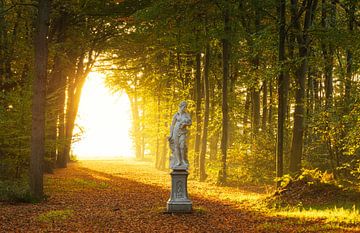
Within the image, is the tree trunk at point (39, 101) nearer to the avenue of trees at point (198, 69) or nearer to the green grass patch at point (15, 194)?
the avenue of trees at point (198, 69)

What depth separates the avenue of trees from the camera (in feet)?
50.9

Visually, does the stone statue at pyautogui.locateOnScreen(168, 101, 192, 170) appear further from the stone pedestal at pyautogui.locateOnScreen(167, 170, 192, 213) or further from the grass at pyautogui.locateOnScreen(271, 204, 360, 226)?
the grass at pyautogui.locateOnScreen(271, 204, 360, 226)

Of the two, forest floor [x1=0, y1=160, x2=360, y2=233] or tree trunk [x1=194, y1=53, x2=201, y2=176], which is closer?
forest floor [x1=0, y1=160, x2=360, y2=233]

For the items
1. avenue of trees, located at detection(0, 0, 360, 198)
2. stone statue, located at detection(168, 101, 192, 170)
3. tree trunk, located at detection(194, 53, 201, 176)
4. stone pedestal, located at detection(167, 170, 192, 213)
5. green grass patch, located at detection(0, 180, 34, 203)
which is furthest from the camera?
tree trunk, located at detection(194, 53, 201, 176)

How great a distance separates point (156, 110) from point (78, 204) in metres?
21.1

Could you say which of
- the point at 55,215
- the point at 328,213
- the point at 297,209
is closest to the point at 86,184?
the point at 55,215

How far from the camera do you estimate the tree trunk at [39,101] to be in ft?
49.3

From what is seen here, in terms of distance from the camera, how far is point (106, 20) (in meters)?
23.5

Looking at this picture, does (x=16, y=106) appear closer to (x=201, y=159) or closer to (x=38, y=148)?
(x=38, y=148)

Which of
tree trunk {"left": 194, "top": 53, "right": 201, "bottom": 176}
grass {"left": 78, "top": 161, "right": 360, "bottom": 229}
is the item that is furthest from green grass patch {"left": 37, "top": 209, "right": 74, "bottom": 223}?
tree trunk {"left": 194, "top": 53, "right": 201, "bottom": 176}

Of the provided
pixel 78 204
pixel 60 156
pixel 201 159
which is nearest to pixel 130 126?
pixel 60 156

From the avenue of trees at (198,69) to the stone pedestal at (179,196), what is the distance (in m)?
4.95

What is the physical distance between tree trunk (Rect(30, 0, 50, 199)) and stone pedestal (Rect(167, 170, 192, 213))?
5037 millimetres

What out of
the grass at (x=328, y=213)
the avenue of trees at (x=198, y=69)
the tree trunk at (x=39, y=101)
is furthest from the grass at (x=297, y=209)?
the tree trunk at (x=39, y=101)
